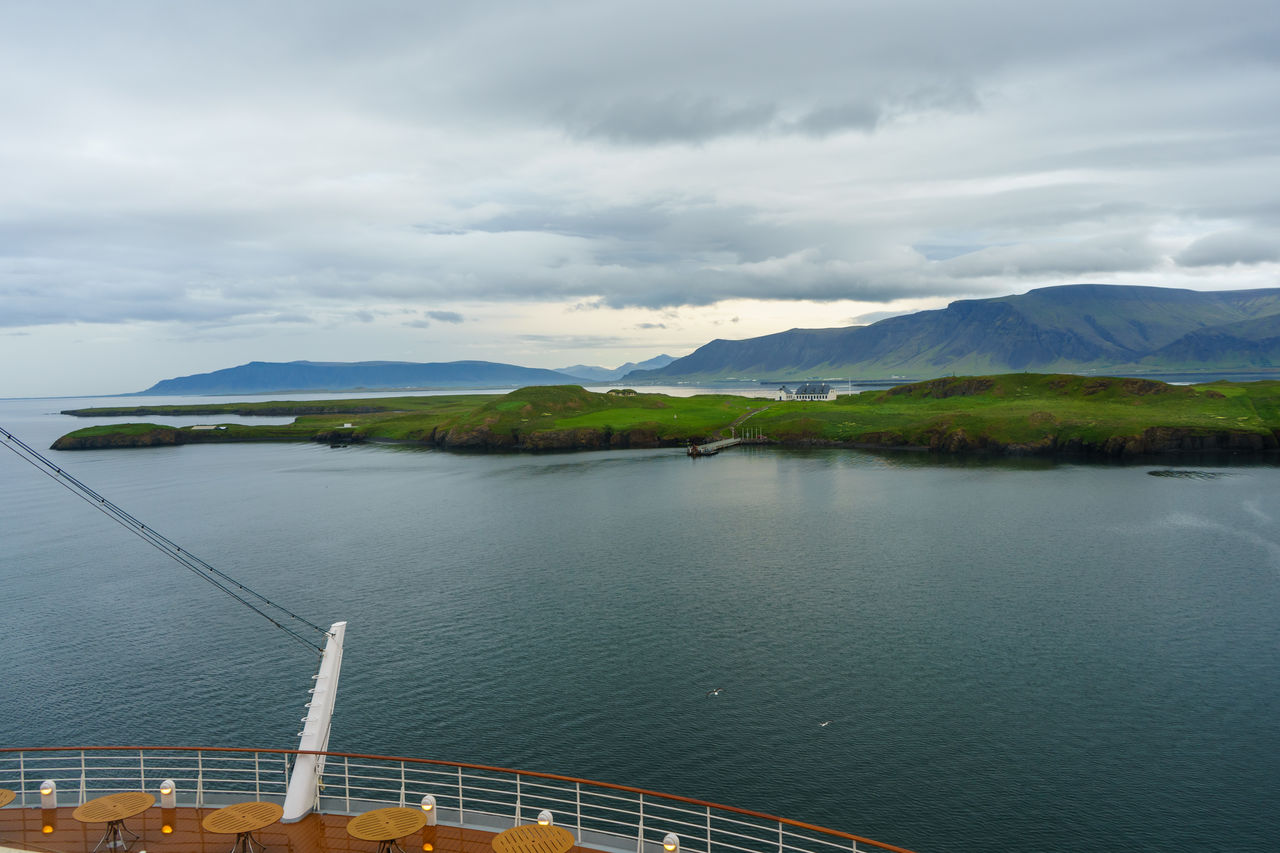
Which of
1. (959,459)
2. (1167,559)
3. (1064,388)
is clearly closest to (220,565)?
(1167,559)

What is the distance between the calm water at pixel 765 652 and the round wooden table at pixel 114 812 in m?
16.7

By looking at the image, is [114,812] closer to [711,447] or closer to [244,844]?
[244,844]

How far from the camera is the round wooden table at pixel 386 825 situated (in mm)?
19438

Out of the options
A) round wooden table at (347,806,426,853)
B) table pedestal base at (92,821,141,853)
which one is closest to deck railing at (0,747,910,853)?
table pedestal base at (92,821,141,853)

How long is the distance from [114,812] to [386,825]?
7.48 m

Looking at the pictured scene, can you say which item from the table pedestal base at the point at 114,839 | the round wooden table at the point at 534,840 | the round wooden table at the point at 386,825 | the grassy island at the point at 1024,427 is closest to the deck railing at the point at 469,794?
the table pedestal base at the point at 114,839

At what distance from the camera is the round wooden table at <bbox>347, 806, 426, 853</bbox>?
765 inches

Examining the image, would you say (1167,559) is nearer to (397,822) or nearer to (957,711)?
(957,711)

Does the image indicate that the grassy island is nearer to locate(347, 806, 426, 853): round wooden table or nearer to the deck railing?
the deck railing

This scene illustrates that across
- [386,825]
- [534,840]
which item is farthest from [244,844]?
[534,840]

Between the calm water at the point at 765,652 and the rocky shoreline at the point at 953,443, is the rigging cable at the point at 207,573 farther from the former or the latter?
the rocky shoreline at the point at 953,443

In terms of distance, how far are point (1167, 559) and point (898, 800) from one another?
168 feet

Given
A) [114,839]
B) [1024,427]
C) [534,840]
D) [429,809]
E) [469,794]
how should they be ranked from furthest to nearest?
1. [1024,427]
2. [469,794]
3. [429,809]
4. [114,839]
5. [534,840]

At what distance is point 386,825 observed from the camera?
20.0 m
